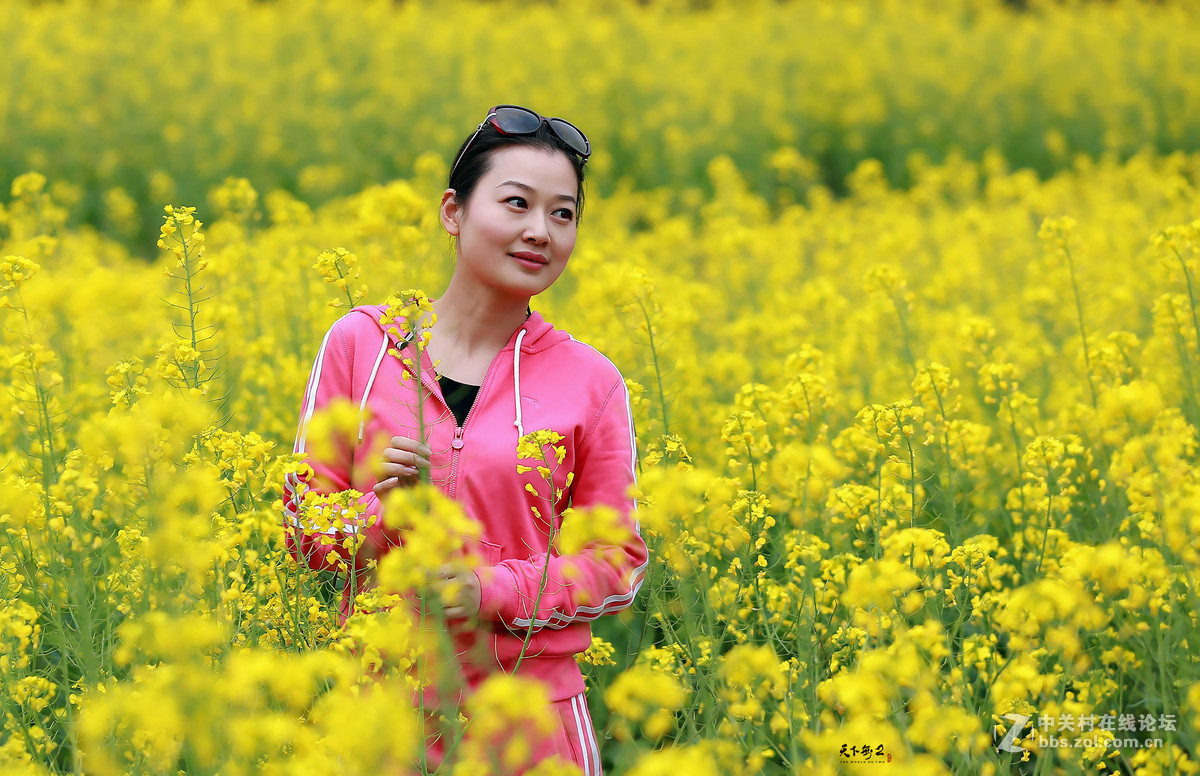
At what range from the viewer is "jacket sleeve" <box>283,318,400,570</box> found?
2123 mm

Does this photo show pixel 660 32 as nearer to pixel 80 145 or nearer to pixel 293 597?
pixel 80 145

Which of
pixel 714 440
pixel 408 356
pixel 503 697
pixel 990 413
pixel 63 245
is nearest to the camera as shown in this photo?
pixel 503 697

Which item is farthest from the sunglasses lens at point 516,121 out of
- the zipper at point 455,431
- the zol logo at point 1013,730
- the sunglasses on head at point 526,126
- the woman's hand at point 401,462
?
the zol logo at point 1013,730

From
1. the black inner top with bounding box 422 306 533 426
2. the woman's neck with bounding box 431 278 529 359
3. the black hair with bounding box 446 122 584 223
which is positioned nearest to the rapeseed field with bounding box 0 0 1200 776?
the black inner top with bounding box 422 306 533 426

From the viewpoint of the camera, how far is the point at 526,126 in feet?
7.77

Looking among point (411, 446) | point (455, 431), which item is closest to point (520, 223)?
point (455, 431)

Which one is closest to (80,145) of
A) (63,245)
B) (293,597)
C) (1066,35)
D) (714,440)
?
(63,245)

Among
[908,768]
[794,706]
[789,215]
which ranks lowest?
[794,706]

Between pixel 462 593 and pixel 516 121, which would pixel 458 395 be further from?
pixel 516 121

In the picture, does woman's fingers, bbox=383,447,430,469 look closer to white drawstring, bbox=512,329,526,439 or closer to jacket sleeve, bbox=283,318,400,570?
jacket sleeve, bbox=283,318,400,570

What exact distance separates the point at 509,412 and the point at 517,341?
18 centimetres

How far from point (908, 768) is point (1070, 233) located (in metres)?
2.90

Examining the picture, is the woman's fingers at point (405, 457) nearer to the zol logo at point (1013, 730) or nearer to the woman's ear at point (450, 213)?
the woman's ear at point (450, 213)

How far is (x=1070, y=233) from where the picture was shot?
386 centimetres
